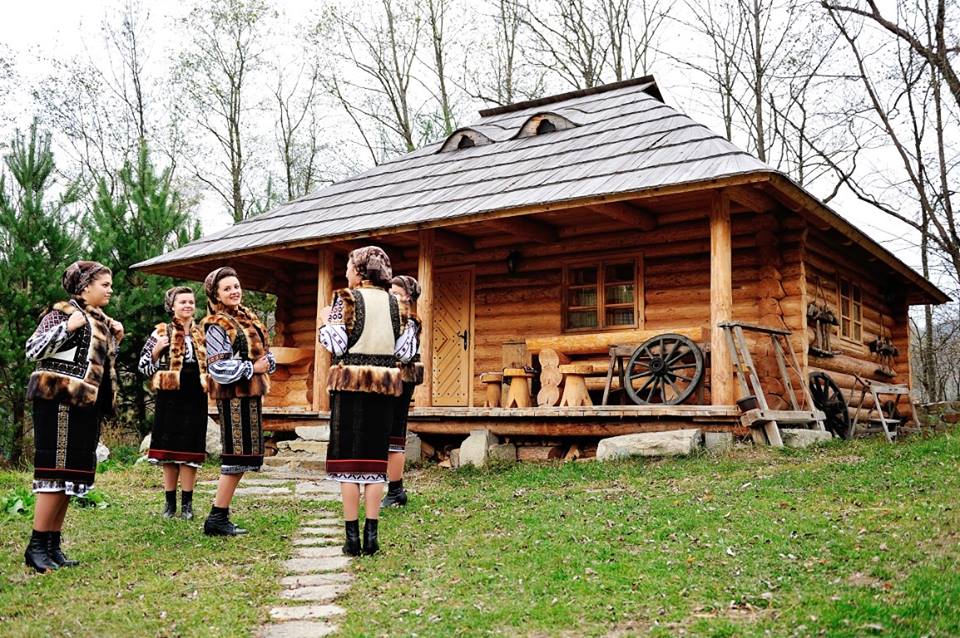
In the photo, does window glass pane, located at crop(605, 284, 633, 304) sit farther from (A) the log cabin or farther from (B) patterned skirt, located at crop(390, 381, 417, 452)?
(B) patterned skirt, located at crop(390, 381, 417, 452)

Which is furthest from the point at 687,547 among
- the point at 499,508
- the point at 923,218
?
the point at 923,218

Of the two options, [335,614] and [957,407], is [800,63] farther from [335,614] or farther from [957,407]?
[335,614]

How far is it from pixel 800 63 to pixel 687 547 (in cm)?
1841

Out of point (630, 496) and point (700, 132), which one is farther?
point (700, 132)

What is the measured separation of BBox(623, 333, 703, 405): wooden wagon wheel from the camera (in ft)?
32.9

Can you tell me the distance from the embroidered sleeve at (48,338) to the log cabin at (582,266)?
5710mm

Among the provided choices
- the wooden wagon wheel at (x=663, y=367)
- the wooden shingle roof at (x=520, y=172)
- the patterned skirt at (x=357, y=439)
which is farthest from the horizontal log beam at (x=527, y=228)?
the patterned skirt at (x=357, y=439)

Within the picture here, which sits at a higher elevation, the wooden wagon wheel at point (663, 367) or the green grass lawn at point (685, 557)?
the wooden wagon wheel at point (663, 367)

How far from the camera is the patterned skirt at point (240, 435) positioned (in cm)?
588

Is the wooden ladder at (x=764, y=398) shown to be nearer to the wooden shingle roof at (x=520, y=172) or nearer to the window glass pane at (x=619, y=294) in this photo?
the wooden shingle roof at (x=520, y=172)

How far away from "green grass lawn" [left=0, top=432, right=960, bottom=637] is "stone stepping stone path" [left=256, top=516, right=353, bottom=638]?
82mm

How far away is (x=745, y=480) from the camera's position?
7426mm

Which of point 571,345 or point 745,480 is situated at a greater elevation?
point 571,345

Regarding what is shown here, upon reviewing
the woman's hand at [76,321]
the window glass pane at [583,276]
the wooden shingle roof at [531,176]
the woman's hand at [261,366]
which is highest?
the wooden shingle roof at [531,176]
